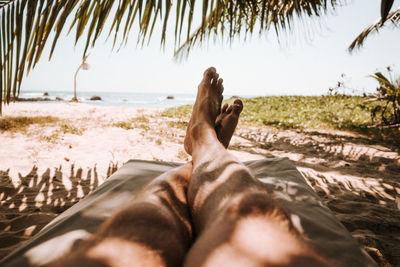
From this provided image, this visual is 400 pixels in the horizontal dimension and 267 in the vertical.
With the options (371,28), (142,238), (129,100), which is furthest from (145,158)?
(129,100)

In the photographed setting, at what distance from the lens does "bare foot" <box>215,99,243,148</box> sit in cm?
167

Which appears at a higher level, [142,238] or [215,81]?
[215,81]

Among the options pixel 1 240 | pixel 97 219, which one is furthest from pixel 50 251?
pixel 1 240

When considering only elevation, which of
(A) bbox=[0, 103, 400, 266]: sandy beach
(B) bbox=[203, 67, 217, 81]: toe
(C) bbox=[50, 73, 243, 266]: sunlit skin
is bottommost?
(A) bbox=[0, 103, 400, 266]: sandy beach

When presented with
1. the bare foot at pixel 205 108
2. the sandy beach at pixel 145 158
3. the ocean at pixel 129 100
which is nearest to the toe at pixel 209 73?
the bare foot at pixel 205 108

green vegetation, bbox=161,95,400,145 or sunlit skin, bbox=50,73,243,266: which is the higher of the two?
green vegetation, bbox=161,95,400,145

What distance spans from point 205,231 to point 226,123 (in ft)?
4.24

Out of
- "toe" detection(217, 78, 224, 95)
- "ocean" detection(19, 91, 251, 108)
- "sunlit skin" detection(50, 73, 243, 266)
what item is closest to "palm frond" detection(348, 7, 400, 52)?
"toe" detection(217, 78, 224, 95)

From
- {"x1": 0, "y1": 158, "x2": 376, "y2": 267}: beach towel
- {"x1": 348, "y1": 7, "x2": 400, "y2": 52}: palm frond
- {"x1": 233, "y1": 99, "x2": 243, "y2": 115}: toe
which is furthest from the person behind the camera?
{"x1": 348, "y1": 7, "x2": 400, "y2": 52}: palm frond

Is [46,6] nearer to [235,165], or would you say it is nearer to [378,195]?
[235,165]

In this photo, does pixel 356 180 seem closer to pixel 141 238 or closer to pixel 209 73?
pixel 209 73

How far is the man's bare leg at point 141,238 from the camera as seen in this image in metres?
0.46

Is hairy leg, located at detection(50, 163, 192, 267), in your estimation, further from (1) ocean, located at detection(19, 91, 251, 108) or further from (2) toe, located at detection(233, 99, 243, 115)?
(1) ocean, located at detection(19, 91, 251, 108)

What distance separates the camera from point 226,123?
5.83 ft
